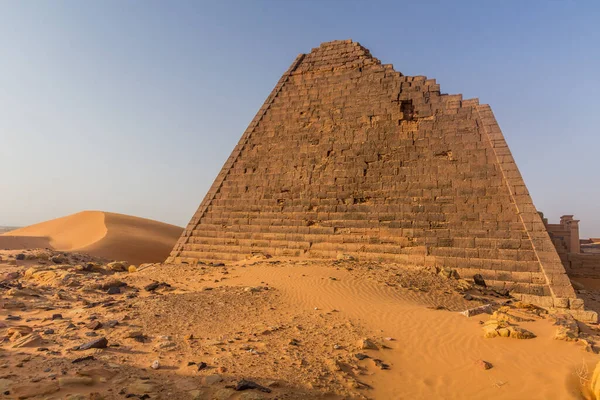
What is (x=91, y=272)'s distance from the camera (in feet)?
26.2

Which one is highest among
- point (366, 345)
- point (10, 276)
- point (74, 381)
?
point (366, 345)

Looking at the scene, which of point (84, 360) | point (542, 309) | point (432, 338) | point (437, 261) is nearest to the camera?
point (84, 360)

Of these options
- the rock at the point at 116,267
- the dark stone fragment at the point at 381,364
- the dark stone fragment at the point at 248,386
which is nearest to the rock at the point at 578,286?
the dark stone fragment at the point at 381,364

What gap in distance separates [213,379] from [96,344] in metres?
1.29

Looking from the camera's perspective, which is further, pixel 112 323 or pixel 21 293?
pixel 21 293

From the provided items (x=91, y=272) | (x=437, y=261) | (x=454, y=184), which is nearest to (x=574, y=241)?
(x=454, y=184)

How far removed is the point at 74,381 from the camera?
261 cm

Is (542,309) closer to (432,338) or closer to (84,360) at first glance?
(432,338)

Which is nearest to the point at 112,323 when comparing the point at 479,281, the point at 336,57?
the point at 479,281

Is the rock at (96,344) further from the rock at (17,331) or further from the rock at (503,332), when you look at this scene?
the rock at (503,332)

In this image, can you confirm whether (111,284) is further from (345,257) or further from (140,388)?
(345,257)

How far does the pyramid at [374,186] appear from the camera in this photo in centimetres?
730

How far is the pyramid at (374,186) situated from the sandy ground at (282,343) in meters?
1.19

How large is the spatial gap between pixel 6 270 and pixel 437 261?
8.60 metres
